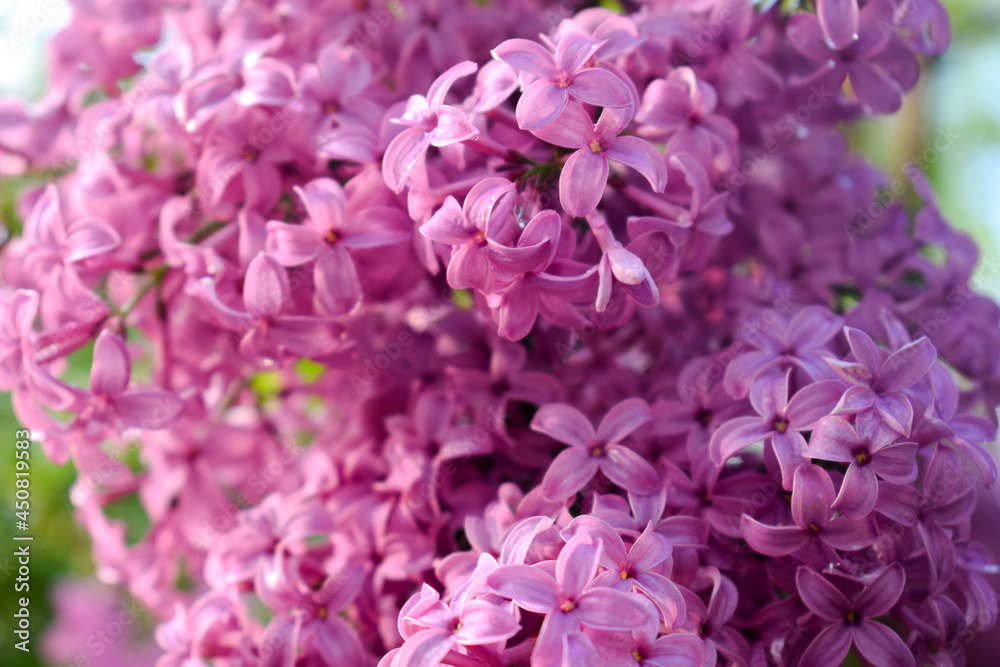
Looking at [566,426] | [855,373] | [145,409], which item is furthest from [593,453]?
[145,409]

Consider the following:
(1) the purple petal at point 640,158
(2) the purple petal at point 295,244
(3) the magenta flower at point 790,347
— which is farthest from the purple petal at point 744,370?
(2) the purple petal at point 295,244

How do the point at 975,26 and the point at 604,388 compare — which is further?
the point at 975,26

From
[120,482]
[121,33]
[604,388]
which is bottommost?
[120,482]

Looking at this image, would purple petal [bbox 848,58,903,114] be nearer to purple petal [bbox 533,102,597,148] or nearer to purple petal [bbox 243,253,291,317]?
purple petal [bbox 533,102,597,148]

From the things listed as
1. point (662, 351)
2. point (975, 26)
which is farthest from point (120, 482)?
point (975, 26)

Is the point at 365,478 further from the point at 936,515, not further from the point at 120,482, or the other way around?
the point at 936,515

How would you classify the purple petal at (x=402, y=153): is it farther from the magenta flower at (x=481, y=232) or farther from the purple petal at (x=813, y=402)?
the purple petal at (x=813, y=402)

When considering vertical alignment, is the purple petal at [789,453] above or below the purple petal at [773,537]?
above
